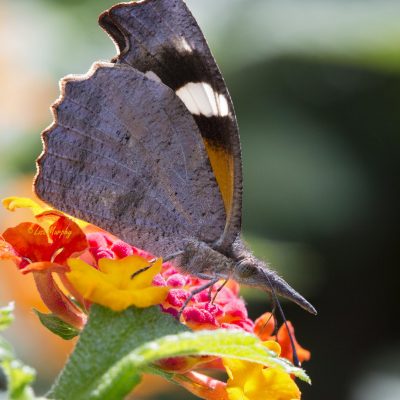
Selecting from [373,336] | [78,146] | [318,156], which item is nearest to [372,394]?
[373,336]

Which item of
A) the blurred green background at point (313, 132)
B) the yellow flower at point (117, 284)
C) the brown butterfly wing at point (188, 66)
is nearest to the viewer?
the yellow flower at point (117, 284)

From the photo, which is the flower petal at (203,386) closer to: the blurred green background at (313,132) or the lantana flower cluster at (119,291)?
the lantana flower cluster at (119,291)

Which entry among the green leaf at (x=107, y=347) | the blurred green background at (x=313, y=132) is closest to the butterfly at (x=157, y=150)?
the green leaf at (x=107, y=347)

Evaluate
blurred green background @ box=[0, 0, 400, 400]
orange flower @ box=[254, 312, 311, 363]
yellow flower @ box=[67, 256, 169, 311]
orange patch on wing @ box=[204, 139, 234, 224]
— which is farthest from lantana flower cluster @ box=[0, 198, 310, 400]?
blurred green background @ box=[0, 0, 400, 400]

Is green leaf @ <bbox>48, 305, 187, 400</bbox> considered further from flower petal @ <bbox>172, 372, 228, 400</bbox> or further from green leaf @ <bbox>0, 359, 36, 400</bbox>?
flower petal @ <bbox>172, 372, 228, 400</bbox>

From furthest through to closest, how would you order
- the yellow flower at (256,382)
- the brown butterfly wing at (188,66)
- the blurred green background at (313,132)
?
the blurred green background at (313,132) < the brown butterfly wing at (188,66) < the yellow flower at (256,382)

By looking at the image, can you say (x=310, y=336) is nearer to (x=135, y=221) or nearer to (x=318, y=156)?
(x=318, y=156)

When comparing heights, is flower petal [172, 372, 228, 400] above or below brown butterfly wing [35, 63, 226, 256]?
below
